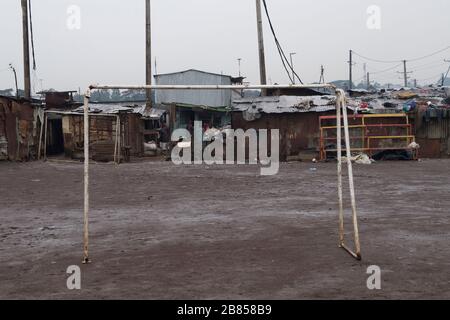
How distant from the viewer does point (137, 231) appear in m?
8.18

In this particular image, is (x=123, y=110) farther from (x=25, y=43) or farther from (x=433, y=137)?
(x=433, y=137)

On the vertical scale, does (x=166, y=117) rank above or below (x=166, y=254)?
above

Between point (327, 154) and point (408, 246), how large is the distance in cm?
1768

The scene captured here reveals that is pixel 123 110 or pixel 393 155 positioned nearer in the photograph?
pixel 393 155

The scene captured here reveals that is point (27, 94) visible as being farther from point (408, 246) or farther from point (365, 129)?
point (408, 246)

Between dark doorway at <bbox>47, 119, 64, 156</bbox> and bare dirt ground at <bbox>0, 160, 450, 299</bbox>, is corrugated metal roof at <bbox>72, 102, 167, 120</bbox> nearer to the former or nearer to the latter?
dark doorway at <bbox>47, 119, 64, 156</bbox>

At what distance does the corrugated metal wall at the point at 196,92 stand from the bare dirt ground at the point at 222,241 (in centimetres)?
2246

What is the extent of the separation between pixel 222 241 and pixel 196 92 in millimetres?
30302

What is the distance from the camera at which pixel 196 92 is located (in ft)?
121

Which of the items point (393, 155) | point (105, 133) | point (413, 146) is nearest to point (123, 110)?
point (105, 133)

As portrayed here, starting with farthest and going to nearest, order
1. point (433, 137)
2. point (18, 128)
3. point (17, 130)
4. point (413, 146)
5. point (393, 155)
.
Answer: point (433, 137)
point (393, 155)
point (413, 146)
point (18, 128)
point (17, 130)

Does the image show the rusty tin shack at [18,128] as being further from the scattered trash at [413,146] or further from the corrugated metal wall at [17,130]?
the scattered trash at [413,146]
